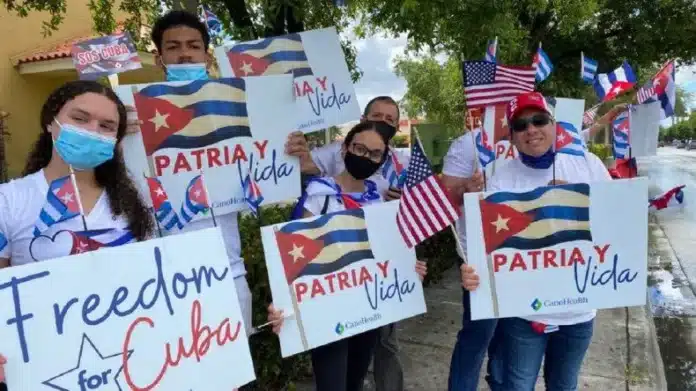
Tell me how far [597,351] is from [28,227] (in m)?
4.56

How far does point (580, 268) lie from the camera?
276 centimetres

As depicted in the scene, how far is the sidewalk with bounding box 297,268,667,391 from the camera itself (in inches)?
172

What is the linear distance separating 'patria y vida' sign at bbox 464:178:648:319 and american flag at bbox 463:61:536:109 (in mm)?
992

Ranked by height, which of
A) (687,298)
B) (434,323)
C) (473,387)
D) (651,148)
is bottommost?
(687,298)

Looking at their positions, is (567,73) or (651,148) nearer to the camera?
(651,148)

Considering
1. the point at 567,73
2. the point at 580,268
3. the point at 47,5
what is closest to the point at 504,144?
the point at 580,268

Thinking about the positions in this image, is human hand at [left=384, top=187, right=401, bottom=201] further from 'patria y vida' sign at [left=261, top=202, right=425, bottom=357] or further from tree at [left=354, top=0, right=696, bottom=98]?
tree at [left=354, top=0, right=696, bottom=98]

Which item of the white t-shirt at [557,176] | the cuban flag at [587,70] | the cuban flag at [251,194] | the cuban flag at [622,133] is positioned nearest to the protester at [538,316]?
the white t-shirt at [557,176]

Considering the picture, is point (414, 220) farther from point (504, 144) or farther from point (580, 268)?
point (504, 144)

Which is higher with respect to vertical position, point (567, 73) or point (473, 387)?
point (567, 73)

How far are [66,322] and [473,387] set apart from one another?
2.34 metres

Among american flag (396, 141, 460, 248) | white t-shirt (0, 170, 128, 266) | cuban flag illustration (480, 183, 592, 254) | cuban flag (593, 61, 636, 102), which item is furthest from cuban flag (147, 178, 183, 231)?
cuban flag (593, 61, 636, 102)

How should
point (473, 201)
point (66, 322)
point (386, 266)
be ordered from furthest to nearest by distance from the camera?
point (386, 266) → point (473, 201) → point (66, 322)

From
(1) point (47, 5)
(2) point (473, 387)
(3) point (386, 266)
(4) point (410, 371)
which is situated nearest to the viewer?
(3) point (386, 266)
